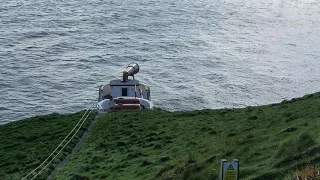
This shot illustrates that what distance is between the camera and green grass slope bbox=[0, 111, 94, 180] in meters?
27.6

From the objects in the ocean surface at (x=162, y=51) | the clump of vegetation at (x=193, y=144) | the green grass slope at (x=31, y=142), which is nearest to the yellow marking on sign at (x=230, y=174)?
the clump of vegetation at (x=193, y=144)

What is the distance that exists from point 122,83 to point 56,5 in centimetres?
5415

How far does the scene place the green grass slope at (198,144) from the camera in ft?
54.5

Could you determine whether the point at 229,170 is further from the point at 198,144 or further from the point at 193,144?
the point at 193,144

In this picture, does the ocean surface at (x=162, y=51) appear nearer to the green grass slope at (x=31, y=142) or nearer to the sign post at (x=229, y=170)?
the green grass slope at (x=31, y=142)

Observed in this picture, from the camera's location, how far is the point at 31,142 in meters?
33.7

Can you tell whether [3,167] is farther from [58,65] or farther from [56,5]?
[56,5]

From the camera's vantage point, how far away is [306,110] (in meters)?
28.1

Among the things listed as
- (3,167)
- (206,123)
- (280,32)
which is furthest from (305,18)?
(3,167)

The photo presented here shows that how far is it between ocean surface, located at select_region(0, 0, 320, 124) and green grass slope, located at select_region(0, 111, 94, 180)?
54.0 feet

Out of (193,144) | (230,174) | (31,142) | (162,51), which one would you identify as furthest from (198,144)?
(162,51)

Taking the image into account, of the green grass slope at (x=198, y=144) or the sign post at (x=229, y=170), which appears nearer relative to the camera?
the sign post at (x=229, y=170)

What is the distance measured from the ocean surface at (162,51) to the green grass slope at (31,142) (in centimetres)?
1647

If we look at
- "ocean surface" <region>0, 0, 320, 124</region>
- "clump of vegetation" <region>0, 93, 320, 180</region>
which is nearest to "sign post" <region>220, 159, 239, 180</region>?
"clump of vegetation" <region>0, 93, 320, 180</region>
